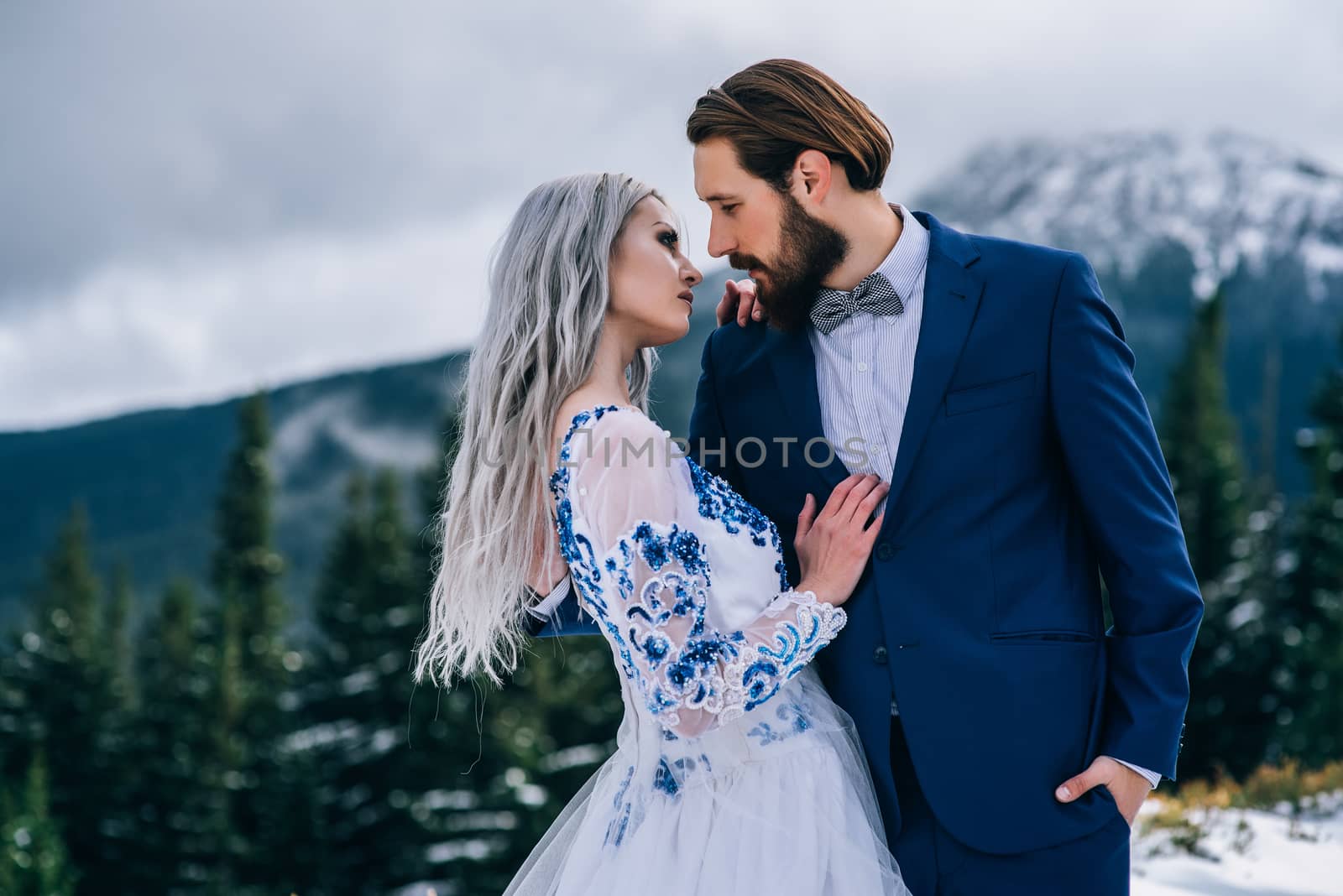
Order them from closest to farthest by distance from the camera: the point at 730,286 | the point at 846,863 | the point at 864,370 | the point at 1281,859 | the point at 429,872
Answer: the point at 846,863 < the point at 864,370 < the point at 730,286 < the point at 1281,859 < the point at 429,872

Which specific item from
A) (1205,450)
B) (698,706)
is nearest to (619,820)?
(698,706)

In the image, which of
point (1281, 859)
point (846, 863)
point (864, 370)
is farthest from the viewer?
point (1281, 859)

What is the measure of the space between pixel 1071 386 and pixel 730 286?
137 centimetres

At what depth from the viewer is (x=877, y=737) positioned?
328 cm

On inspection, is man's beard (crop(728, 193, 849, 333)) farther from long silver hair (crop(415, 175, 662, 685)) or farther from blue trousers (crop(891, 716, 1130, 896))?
blue trousers (crop(891, 716, 1130, 896))

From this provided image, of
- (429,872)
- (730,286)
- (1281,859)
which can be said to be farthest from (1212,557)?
(730,286)

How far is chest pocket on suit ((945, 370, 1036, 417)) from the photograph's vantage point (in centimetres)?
322

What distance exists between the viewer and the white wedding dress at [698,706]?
313cm

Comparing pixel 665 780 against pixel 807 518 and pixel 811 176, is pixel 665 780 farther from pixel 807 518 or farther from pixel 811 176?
pixel 811 176

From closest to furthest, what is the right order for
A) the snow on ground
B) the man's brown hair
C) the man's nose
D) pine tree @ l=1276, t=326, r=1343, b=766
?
the man's brown hair < the man's nose < the snow on ground < pine tree @ l=1276, t=326, r=1343, b=766

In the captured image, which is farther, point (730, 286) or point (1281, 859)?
point (1281, 859)

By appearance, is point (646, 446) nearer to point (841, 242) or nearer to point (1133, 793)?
point (841, 242)

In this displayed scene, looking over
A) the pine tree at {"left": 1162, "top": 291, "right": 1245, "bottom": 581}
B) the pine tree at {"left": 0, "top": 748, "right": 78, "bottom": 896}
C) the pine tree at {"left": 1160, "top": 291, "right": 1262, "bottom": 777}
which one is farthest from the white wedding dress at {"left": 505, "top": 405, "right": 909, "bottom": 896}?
the pine tree at {"left": 1162, "top": 291, "right": 1245, "bottom": 581}

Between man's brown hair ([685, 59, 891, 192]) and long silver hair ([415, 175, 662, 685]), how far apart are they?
0.39 metres
